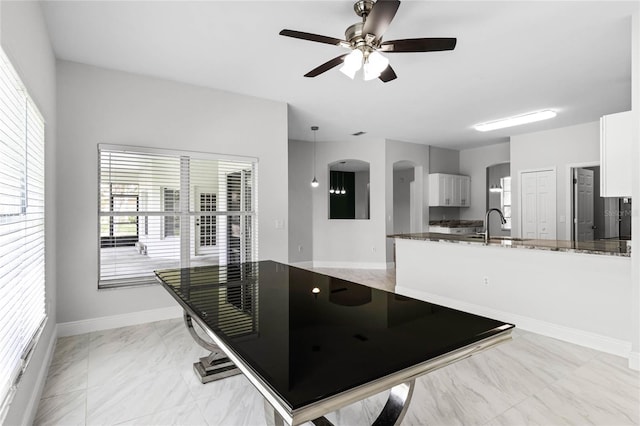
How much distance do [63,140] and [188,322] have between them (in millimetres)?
2309

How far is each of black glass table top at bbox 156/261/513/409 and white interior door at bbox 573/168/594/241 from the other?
594cm

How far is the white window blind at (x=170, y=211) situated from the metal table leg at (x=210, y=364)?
1.54 meters

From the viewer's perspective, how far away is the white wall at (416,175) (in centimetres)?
700

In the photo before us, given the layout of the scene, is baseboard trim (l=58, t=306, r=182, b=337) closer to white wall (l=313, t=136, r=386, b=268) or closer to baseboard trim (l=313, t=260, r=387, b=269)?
baseboard trim (l=313, t=260, r=387, b=269)

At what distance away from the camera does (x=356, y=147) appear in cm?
717

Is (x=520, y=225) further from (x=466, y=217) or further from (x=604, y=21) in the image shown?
(x=604, y=21)

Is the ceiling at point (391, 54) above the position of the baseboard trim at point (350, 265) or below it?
above

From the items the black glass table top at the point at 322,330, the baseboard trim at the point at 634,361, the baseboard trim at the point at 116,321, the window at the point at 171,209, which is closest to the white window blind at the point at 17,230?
the black glass table top at the point at 322,330

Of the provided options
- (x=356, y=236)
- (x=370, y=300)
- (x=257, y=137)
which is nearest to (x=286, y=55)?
(x=257, y=137)

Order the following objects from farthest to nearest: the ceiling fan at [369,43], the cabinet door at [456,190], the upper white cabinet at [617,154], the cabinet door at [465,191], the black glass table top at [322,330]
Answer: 1. the cabinet door at [465,191]
2. the cabinet door at [456,190]
3. the upper white cabinet at [617,154]
4. the ceiling fan at [369,43]
5. the black glass table top at [322,330]

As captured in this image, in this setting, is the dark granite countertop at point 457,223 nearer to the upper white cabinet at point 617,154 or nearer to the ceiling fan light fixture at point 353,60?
the upper white cabinet at point 617,154

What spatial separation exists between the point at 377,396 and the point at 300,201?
5342mm

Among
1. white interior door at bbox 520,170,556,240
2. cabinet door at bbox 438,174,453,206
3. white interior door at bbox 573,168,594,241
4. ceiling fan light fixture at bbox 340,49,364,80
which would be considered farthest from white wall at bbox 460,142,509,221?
ceiling fan light fixture at bbox 340,49,364,80

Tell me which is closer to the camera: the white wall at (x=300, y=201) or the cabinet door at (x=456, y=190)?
the white wall at (x=300, y=201)
